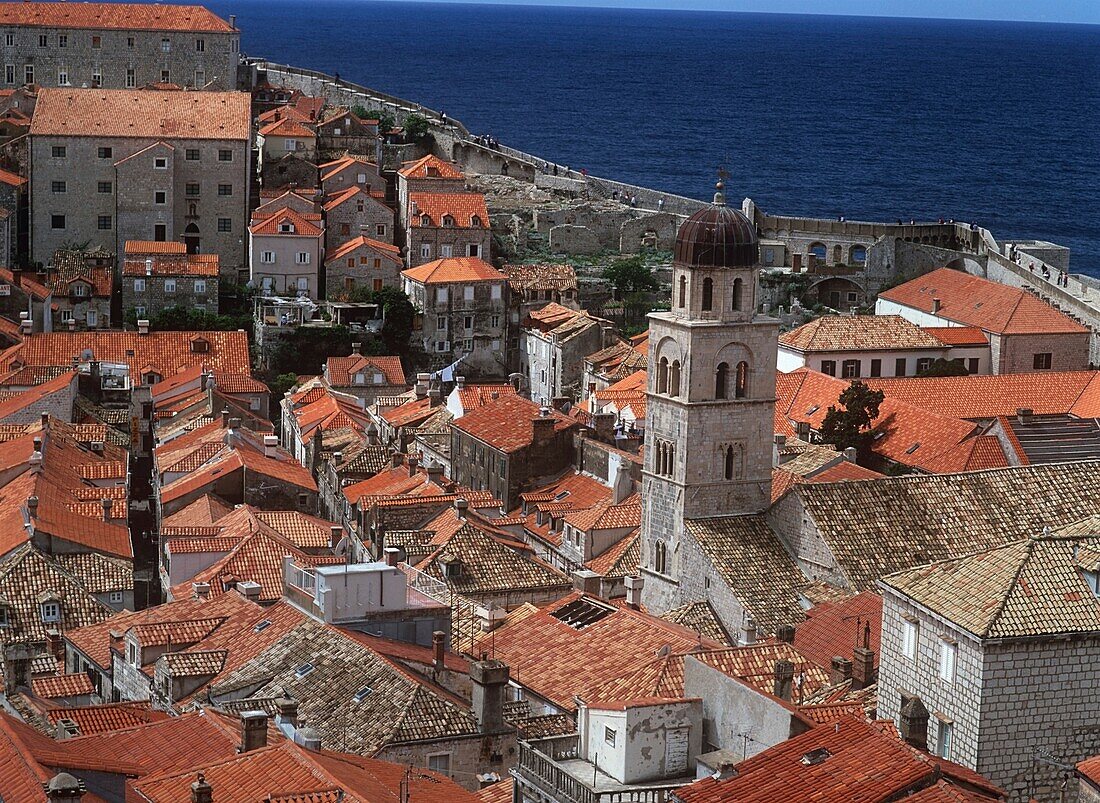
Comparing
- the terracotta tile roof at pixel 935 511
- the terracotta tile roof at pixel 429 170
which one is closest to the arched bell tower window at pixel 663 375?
the terracotta tile roof at pixel 935 511

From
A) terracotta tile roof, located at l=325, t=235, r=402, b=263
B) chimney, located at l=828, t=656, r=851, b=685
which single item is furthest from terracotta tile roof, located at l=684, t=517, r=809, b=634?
terracotta tile roof, located at l=325, t=235, r=402, b=263

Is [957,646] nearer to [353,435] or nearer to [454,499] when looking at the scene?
[454,499]

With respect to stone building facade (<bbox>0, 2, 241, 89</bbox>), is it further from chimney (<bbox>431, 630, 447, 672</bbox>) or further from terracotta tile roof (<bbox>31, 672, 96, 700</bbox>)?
chimney (<bbox>431, 630, 447, 672</bbox>)

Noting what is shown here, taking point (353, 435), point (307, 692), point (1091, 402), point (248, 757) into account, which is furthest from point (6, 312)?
point (248, 757)

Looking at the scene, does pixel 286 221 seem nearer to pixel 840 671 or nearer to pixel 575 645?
pixel 575 645

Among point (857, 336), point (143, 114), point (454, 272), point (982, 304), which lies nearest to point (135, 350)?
point (454, 272)

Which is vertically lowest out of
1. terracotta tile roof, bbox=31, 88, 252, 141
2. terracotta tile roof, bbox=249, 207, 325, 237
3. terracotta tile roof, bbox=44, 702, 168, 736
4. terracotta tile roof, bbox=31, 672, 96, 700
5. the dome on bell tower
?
terracotta tile roof, bbox=31, 672, 96, 700
